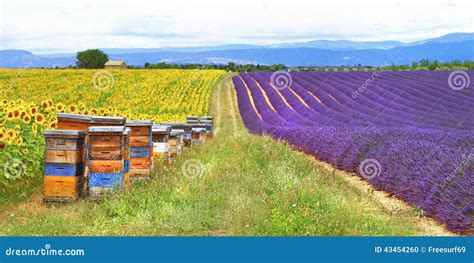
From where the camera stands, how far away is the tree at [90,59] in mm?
102150

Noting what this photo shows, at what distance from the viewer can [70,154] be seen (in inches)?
381

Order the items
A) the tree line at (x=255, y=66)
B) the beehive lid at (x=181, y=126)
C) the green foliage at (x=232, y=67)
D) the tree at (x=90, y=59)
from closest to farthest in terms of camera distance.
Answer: the beehive lid at (x=181, y=126) → the tree line at (x=255, y=66) → the green foliage at (x=232, y=67) → the tree at (x=90, y=59)

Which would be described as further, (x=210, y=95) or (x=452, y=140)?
(x=210, y=95)

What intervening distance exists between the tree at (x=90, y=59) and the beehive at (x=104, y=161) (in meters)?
94.7

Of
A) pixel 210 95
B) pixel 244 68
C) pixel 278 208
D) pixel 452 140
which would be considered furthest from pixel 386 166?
pixel 244 68

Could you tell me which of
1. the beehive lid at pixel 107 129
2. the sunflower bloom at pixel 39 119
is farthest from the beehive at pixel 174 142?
the beehive lid at pixel 107 129

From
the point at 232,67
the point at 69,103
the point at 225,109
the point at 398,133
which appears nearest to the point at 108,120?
the point at 398,133

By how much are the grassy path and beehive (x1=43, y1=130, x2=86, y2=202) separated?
0.23 m

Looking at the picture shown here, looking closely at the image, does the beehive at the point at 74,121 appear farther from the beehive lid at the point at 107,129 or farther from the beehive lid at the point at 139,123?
the beehive lid at the point at 107,129

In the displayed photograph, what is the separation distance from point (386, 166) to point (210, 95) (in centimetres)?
3511

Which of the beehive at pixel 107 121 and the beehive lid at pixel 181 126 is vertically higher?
the beehive at pixel 107 121

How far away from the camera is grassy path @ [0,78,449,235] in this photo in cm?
782

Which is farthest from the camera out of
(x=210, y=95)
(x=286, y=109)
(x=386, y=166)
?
(x=210, y=95)
